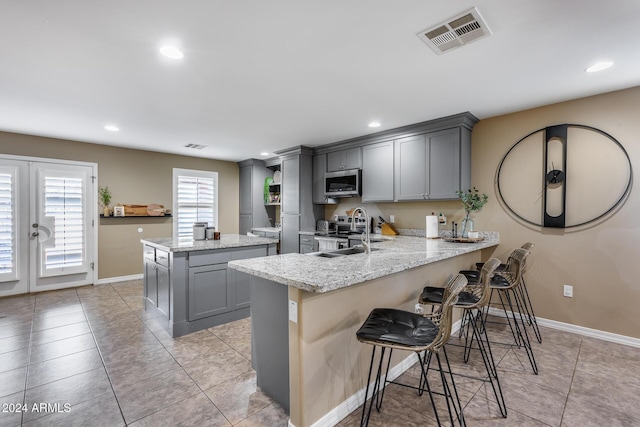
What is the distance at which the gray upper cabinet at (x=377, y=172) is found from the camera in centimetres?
432

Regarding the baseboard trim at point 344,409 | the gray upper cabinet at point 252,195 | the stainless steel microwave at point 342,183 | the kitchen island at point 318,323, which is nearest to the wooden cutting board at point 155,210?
the gray upper cabinet at point 252,195

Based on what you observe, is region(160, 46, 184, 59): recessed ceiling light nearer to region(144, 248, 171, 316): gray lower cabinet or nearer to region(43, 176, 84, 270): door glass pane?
region(144, 248, 171, 316): gray lower cabinet

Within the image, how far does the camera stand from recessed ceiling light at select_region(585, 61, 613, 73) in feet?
7.76

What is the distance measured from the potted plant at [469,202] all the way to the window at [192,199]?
16.5 ft

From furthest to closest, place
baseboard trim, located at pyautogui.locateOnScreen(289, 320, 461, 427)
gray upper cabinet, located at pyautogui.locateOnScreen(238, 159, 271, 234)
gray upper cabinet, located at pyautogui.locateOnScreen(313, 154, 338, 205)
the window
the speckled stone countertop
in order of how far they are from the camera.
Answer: gray upper cabinet, located at pyautogui.locateOnScreen(238, 159, 271, 234)
the window
gray upper cabinet, located at pyautogui.locateOnScreen(313, 154, 338, 205)
baseboard trim, located at pyautogui.locateOnScreen(289, 320, 461, 427)
the speckled stone countertop

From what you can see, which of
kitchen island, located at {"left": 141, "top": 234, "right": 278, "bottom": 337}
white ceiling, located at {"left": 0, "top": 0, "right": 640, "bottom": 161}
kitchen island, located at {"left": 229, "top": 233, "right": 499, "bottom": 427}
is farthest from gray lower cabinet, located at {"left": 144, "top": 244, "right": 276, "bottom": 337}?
white ceiling, located at {"left": 0, "top": 0, "right": 640, "bottom": 161}

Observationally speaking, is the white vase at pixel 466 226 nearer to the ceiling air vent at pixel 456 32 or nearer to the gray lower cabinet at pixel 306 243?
the ceiling air vent at pixel 456 32

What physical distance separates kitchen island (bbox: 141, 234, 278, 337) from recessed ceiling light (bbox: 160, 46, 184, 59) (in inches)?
68.9

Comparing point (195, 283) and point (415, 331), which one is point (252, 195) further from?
point (415, 331)

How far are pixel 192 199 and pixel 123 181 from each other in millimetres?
1273

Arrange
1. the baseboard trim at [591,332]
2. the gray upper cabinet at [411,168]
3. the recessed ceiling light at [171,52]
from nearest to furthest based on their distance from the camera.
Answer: the recessed ceiling light at [171,52], the baseboard trim at [591,332], the gray upper cabinet at [411,168]

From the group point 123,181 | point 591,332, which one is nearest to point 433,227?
point 591,332

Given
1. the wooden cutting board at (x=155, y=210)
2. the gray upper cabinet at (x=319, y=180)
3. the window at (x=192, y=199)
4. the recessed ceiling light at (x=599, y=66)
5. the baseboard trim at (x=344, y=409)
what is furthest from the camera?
the window at (x=192, y=199)

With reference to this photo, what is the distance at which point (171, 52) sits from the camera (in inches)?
86.7
